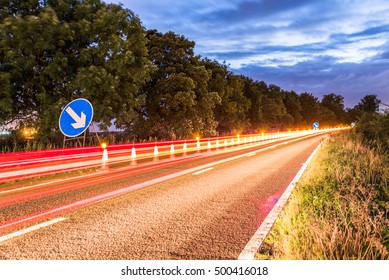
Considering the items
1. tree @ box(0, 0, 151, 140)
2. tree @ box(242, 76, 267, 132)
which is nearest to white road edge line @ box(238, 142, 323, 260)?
tree @ box(0, 0, 151, 140)

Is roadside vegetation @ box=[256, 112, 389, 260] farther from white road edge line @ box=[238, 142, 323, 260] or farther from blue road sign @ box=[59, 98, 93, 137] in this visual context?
blue road sign @ box=[59, 98, 93, 137]

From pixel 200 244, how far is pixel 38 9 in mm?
Result: 17879

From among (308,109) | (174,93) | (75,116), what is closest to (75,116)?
(75,116)

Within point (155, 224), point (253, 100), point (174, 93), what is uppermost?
point (253, 100)

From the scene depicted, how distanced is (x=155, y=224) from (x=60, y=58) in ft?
48.2

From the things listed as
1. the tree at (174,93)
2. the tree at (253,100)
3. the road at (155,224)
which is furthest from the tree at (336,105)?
the road at (155,224)

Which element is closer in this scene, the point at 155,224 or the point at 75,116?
the point at 155,224

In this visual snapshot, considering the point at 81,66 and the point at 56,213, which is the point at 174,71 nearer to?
the point at 81,66

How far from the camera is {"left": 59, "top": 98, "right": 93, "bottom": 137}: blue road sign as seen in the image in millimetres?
11445

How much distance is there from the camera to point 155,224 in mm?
5180

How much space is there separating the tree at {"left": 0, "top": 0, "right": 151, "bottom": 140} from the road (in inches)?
401

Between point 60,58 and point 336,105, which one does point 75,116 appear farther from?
point 336,105

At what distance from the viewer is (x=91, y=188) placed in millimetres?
8375
